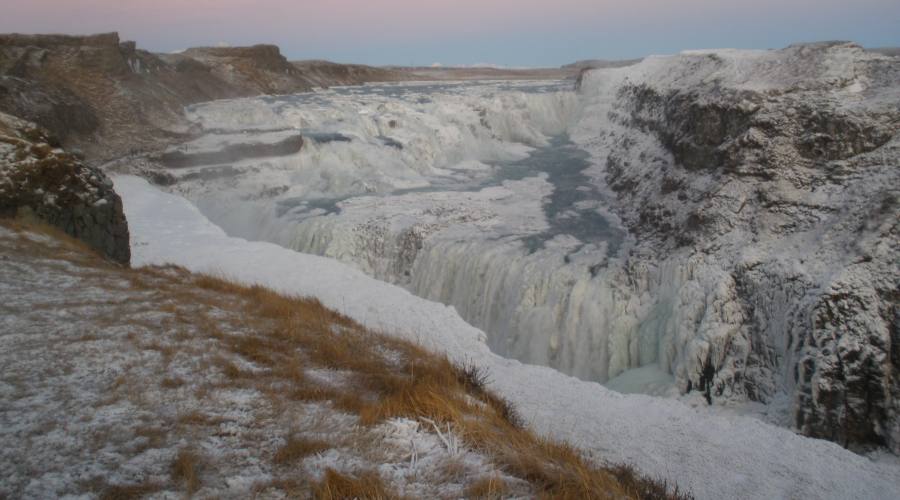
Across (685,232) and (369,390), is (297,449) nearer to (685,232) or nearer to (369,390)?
(369,390)

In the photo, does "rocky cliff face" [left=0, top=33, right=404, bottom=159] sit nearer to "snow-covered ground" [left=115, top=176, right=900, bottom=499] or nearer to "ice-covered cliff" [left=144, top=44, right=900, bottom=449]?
"ice-covered cliff" [left=144, top=44, right=900, bottom=449]

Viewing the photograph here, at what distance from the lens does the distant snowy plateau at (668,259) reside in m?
6.47

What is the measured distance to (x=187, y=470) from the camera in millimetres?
2908

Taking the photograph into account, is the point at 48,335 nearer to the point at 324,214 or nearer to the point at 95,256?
the point at 95,256

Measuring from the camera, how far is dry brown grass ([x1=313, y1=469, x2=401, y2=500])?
110 inches

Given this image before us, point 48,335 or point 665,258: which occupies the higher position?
point 48,335

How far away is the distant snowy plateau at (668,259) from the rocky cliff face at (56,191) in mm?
1045

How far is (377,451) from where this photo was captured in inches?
130

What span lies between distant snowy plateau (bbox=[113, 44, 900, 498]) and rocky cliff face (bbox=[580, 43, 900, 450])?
4 centimetres

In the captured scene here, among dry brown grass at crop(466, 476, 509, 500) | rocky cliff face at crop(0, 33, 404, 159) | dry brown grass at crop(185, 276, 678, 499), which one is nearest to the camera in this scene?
dry brown grass at crop(466, 476, 509, 500)

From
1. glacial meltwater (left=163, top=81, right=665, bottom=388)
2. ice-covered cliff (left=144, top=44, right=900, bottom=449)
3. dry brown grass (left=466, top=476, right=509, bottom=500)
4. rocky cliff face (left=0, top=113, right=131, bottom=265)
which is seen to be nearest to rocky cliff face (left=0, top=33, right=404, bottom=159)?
glacial meltwater (left=163, top=81, right=665, bottom=388)

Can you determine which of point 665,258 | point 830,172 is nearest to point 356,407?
point 665,258

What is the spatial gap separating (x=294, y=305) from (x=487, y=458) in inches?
178

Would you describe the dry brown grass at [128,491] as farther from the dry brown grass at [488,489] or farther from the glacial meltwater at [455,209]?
the glacial meltwater at [455,209]
